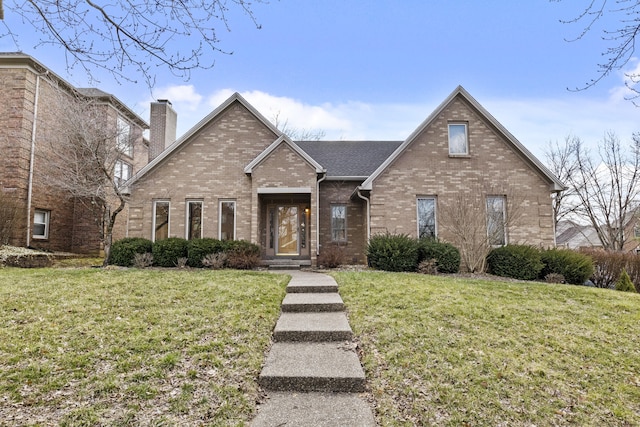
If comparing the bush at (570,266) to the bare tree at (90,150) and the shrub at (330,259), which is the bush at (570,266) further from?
the bare tree at (90,150)

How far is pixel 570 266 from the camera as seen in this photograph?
1023 centimetres

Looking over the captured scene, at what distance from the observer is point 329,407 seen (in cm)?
352

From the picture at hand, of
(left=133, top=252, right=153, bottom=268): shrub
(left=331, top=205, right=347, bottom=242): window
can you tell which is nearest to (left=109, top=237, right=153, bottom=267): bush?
(left=133, top=252, right=153, bottom=268): shrub

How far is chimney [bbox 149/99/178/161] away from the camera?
14984 mm

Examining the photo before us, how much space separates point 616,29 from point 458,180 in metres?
9.62

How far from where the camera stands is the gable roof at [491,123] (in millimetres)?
12336

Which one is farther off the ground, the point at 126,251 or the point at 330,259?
the point at 126,251

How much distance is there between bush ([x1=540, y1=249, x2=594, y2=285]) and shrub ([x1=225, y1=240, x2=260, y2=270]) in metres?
9.21

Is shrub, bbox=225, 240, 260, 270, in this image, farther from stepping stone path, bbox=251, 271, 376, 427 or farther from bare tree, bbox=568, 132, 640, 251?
bare tree, bbox=568, 132, 640, 251

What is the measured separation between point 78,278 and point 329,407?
7.74 m

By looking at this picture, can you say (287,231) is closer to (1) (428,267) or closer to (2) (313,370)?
(1) (428,267)

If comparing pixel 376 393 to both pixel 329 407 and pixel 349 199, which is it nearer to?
pixel 329 407

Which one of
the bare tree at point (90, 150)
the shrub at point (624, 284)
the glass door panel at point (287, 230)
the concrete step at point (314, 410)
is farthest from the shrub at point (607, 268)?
the bare tree at point (90, 150)

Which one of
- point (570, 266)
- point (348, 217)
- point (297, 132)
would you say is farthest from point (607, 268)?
point (297, 132)
